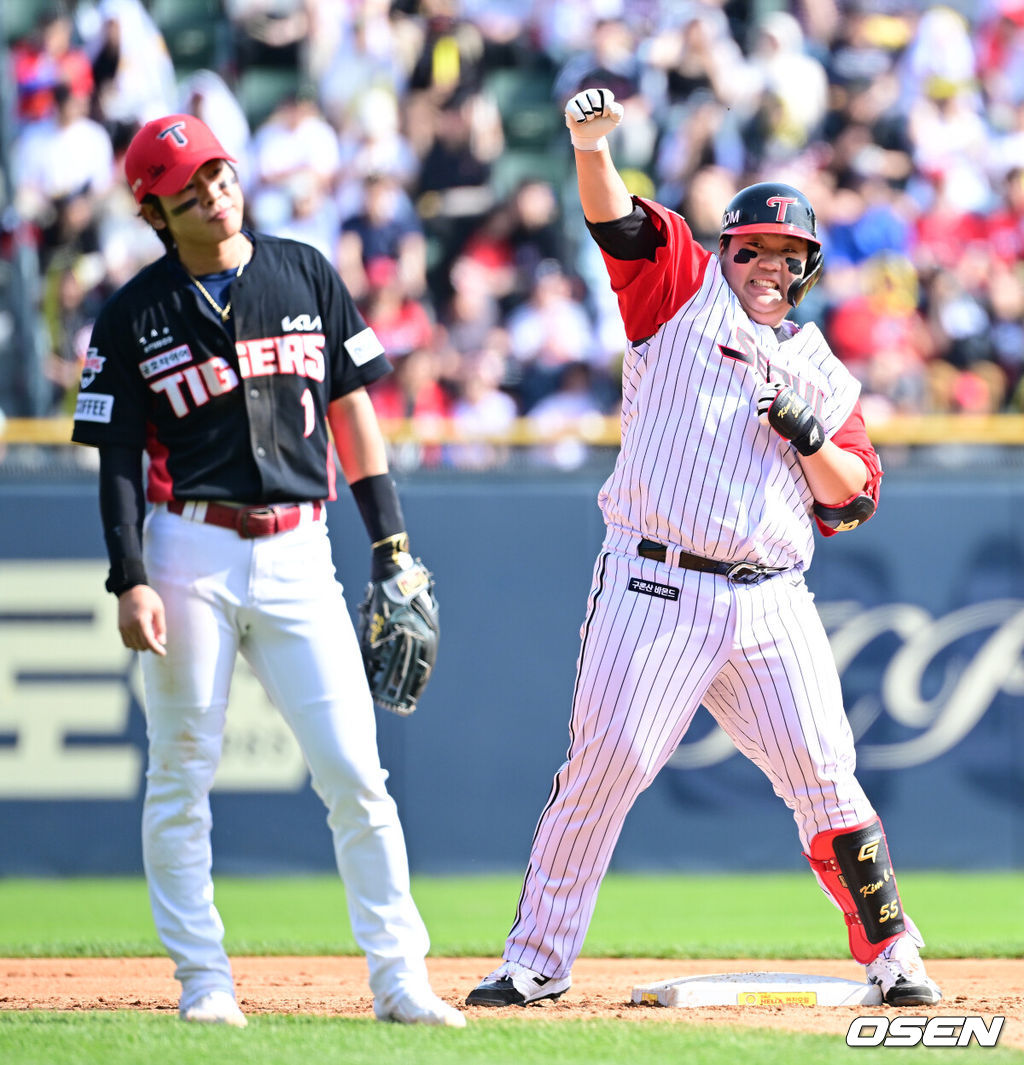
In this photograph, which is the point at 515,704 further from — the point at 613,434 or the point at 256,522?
the point at 256,522

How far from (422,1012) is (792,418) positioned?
171 cm

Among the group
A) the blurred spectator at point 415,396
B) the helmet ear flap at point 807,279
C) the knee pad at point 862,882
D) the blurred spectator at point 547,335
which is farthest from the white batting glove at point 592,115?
the blurred spectator at point 547,335

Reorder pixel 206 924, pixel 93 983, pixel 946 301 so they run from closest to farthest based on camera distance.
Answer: pixel 206 924, pixel 93 983, pixel 946 301

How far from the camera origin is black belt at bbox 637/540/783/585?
4395mm

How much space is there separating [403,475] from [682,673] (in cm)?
371

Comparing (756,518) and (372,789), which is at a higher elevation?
(756,518)

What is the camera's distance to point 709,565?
4.40 metres

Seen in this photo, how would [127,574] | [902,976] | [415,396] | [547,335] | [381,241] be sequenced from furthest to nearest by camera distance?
[381,241] → [547,335] → [415,396] → [902,976] → [127,574]

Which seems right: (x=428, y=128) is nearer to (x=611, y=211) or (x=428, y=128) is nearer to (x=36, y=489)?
(x=36, y=489)

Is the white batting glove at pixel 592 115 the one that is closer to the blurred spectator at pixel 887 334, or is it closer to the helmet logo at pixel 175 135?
the helmet logo at pixel 175 135

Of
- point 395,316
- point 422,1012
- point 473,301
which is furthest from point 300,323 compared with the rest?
point 473,301

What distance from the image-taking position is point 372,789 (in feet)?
13.0

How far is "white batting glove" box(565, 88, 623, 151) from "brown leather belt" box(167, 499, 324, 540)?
3.89 ft

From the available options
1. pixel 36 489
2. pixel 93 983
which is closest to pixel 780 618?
pixel 93 983
